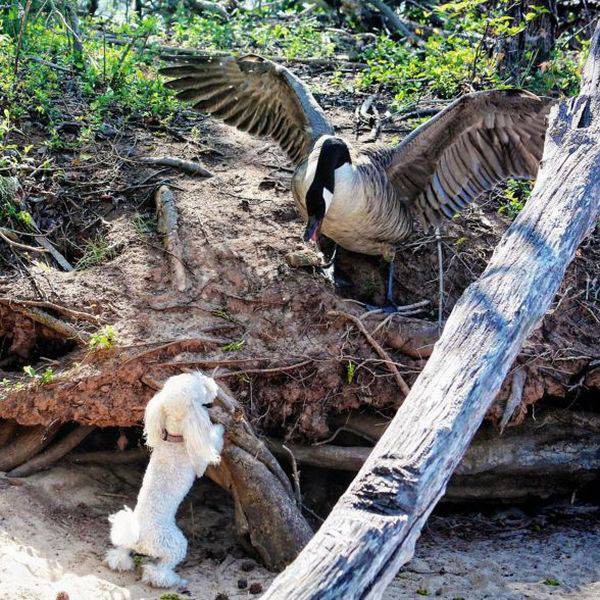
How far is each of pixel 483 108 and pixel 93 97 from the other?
344 centimetres

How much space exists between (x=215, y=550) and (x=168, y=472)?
77 centimetres

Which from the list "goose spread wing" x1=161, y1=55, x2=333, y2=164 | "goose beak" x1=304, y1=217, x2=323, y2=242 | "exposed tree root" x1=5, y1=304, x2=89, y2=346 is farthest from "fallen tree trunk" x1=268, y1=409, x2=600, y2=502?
"goose spread wing" x1=161, y1=55, x2=333, y2=164

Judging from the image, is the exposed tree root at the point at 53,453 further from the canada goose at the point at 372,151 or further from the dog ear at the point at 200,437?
the canada goose at the point at 372,151

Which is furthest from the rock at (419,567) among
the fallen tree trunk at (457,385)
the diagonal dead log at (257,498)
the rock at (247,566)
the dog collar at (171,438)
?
the fallen tree trunk at (457,385)

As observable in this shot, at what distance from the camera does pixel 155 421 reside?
4641mm

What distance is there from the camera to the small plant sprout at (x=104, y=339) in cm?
524

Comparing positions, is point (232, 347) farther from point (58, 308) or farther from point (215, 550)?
point (215, 550)

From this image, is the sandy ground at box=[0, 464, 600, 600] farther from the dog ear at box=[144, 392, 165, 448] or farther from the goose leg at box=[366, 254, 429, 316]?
the goose leg at box=[366, 254, 429, 316]

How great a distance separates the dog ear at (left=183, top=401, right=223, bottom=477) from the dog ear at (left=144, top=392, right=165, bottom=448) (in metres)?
0.16

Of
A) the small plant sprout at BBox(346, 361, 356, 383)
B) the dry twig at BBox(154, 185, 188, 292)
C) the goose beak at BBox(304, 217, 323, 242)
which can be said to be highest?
the goose beak at BBox(304, 217, 323, 242)

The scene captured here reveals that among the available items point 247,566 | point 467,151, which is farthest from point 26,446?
point 467,151

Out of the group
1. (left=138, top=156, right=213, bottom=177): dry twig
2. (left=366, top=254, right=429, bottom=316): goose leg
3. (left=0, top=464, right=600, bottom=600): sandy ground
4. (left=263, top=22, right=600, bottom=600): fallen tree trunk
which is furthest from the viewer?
(left=138, top=156, right=213, bottom=177): dry twig

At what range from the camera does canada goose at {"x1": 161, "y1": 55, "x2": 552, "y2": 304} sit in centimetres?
610

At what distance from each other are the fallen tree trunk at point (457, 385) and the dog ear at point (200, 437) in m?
1.35
